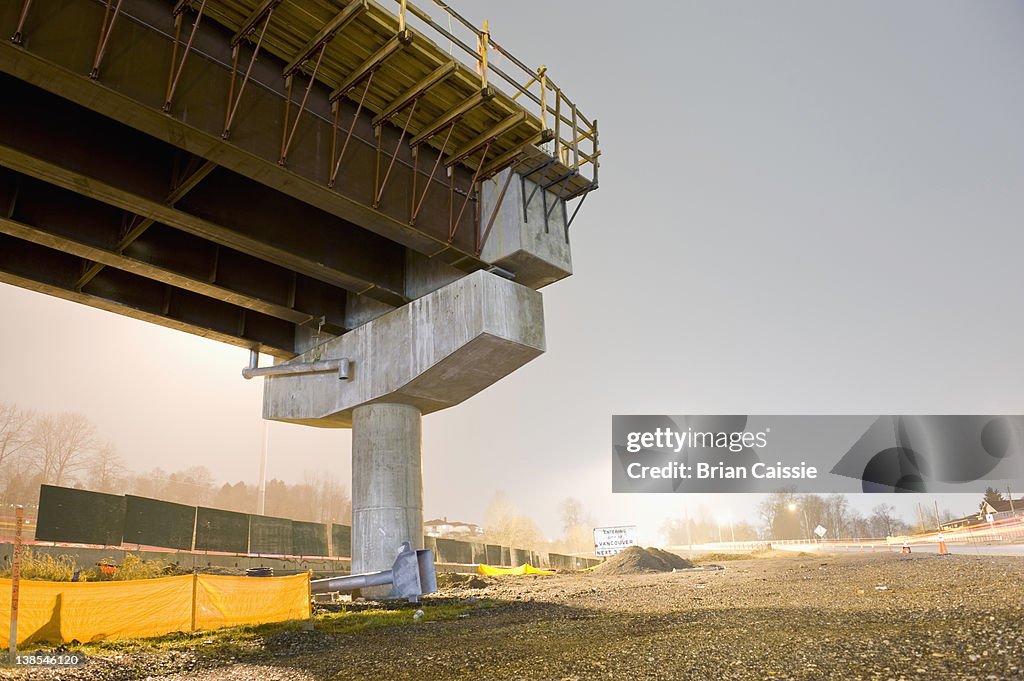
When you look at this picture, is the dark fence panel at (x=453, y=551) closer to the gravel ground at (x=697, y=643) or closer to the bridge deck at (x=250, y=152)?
the bridge deck at (x=250, y=152)

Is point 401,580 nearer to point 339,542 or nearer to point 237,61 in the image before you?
point 237,61

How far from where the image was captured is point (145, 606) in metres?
11.0

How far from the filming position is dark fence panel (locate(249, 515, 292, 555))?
2922cm

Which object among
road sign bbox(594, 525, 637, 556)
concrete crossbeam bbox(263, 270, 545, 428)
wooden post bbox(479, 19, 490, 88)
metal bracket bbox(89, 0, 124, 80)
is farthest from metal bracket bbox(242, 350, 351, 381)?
road sign bbox(594, 525, 637, 556)

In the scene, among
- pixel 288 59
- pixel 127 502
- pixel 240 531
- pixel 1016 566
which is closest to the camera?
pixel 288 59

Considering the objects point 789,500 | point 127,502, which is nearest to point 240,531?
point 127,502

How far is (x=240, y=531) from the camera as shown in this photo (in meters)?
28.4

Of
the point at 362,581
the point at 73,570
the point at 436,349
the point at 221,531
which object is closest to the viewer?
the point at 362,581

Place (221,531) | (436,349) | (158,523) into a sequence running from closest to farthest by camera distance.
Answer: (436,349)
(158,523)
(221,531)

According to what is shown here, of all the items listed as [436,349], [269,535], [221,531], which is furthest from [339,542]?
[436,349]

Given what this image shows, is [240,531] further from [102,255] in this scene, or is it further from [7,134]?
[7,134]

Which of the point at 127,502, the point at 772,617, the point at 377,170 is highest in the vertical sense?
the point at 377,170

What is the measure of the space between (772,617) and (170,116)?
11669 mm

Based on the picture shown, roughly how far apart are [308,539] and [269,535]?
2.75 meters
